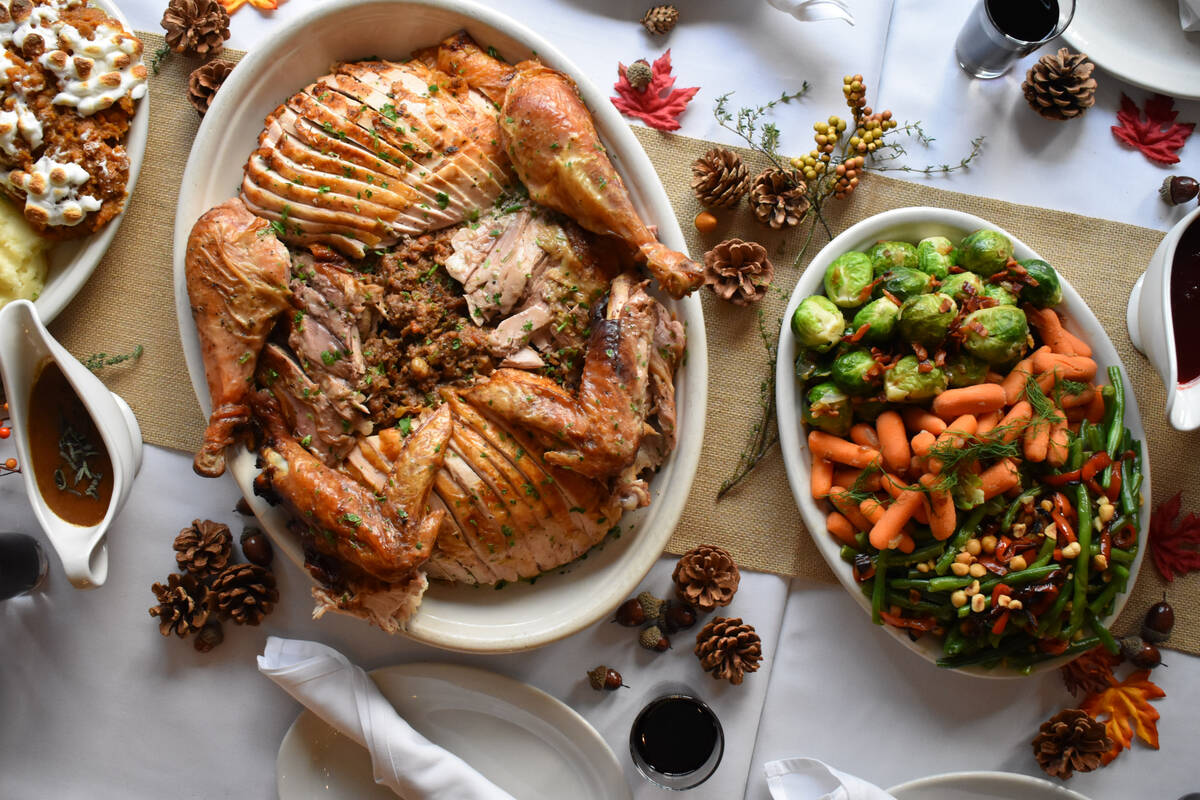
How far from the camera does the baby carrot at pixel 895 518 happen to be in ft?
7.84

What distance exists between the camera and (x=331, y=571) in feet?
7.23

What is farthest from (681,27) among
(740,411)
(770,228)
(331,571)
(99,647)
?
(99,647)

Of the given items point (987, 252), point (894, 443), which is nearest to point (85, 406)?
point (894, 443)

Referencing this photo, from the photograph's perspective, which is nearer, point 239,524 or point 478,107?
point 478,107

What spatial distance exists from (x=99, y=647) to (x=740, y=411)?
217cm

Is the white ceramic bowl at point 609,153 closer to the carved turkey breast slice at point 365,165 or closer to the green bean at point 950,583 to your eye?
the carved turkey breast slice at point 365,165

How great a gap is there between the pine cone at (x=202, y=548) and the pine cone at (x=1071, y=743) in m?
2.64

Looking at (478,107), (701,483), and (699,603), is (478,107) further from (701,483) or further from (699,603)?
(699,603)

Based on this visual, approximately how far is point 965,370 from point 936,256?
1.17ft

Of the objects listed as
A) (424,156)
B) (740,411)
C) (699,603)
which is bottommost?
(699,603)

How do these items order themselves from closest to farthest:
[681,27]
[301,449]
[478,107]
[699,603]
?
[301,449] < [478,107] < [699,603] < [681,27]

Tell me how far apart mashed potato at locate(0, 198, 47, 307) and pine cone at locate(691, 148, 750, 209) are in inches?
77.0

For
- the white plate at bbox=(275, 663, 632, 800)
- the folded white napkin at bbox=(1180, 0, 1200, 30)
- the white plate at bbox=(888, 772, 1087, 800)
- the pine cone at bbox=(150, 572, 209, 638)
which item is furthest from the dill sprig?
the folded white napkin at bbox=(1180, 0, 1200, 30)

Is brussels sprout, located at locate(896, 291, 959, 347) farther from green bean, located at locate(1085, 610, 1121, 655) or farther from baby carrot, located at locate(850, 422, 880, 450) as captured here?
green bean, located at locate(1085, 610, 1121, 655)
